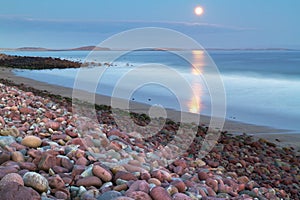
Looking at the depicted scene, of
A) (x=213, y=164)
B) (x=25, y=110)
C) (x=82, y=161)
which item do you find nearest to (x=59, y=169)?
(x=82, y=161)

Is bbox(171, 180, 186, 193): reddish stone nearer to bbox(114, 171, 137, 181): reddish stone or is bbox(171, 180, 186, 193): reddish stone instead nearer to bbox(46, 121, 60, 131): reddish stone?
bbox(114, 171, 137, 181): reddish stone

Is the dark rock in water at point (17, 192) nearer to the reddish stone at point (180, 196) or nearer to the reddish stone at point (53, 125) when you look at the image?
the reddish stone at point (180, 196)

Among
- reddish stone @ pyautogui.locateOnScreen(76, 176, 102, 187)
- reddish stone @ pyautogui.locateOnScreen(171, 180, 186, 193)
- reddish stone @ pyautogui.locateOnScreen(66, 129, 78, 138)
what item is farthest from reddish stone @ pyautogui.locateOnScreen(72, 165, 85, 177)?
reddish stone @ pyautogui.locateOnScreen(66, 129, 78, 138)

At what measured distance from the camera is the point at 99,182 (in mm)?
2311

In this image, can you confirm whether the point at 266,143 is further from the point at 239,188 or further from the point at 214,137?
the point at 239,188

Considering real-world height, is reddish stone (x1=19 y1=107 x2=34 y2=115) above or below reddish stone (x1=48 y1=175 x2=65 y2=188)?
above

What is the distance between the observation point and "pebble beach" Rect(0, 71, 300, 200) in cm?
215

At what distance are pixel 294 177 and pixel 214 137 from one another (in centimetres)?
151

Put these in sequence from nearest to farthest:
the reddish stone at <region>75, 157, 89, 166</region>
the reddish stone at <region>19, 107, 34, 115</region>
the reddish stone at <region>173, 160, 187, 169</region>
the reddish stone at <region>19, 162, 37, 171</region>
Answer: the reddish stone at <region>19, 162, 37, 171</region> → the reddish stone at <region>75, 157, 89, 166</region> → the reddish stone at <region>173, 160, 187, 169</region> → the reddish stone at <region>19, 107, 34, 115</region>

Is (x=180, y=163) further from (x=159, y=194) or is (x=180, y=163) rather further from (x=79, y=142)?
(x=159, y=194)

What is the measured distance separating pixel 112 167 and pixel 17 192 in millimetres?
800

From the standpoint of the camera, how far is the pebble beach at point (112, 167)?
7.05 feet

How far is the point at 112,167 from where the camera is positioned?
2.54m

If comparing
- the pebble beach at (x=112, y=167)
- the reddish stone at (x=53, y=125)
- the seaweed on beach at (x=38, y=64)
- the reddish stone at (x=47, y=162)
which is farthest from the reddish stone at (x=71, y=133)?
the seaweed on beach at (x=38, y=64)
